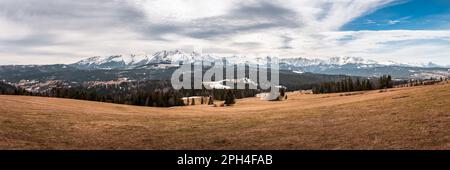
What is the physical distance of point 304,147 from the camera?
24.8 meters

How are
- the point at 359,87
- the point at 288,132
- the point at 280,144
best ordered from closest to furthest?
the point at 280,144, the point at 288,132, the point at 359,87

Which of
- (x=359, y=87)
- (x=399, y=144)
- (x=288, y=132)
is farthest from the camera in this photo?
(x=359, y=87)

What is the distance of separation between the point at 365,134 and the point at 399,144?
445 centimetres

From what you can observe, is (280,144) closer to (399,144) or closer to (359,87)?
(399,144)

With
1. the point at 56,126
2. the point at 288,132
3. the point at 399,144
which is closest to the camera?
the point at 399,144

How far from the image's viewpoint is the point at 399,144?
76.6ft

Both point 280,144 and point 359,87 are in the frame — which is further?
point 359,87
